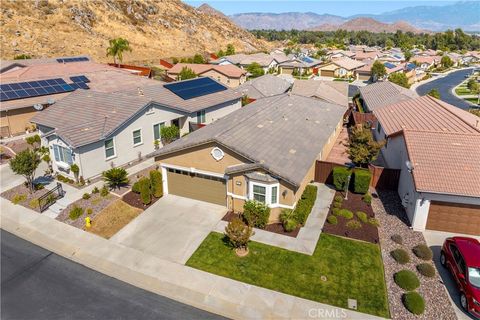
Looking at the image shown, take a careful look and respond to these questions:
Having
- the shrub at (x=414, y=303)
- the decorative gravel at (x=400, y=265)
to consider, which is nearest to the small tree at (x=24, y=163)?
the decorative gravel at (x=400, y=265)

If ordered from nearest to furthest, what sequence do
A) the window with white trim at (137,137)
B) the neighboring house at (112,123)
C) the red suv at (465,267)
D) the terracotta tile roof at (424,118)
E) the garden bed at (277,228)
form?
the red suv at (465,267) < the garden bed at (277,228) < the terracotta tile roof at (424,118) < the neighboring house at (112,123) < the window with white trim at (137,137)

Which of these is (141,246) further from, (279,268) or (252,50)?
(252,50)

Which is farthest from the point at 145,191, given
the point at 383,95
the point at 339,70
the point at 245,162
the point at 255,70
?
the point at 339,70

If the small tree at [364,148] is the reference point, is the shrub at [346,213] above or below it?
below

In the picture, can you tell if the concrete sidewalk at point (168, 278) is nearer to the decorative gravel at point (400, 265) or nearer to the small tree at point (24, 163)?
the decorative gravel at point (400, 265)

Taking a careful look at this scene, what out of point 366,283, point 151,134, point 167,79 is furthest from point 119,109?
point 167,79

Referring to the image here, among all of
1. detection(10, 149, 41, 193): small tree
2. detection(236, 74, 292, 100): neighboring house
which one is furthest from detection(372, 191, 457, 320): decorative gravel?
detection(236, 74, 292, 100): neighboring house

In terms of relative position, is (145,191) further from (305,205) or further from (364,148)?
(364,148)

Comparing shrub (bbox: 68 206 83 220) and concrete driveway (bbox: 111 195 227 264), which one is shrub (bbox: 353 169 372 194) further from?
shrub (bbox: 68 206 83 220)
